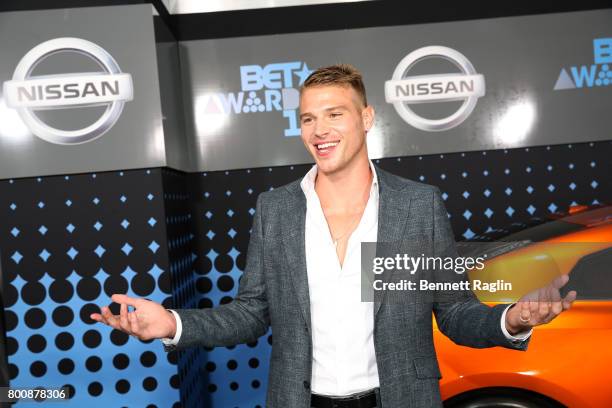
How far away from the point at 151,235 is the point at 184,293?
0.55m

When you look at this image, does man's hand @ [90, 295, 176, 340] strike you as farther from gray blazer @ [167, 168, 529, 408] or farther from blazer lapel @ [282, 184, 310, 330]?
blazer lapel @ [282, 184, 310, 330]

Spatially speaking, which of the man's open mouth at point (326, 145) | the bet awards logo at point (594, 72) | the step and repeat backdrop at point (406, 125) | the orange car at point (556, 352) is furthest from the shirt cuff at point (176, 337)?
the bet awards logo at point (594, 72)

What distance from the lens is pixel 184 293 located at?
12.3ft

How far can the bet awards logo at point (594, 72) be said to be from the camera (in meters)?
4.21

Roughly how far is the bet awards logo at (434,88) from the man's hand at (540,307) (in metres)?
2.74

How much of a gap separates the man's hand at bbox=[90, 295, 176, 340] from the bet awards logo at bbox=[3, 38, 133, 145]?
6.13 feet

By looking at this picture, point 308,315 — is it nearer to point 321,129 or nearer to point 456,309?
point 456,309

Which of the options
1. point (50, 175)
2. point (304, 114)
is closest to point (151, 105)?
point (50, 175)

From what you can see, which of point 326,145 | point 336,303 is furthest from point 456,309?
point 326,145

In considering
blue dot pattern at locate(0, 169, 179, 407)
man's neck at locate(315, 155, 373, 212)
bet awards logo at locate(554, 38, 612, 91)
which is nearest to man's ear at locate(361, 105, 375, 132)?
man's neck at locate(315, 155, 373, 212)

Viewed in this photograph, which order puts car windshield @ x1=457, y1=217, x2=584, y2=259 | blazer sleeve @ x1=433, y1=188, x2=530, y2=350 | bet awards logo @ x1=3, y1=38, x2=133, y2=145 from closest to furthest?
blazer sleeve @ x1=433, y1=188, x2=530, y2=350
car windshield @ x1=457, y1=217, x2=584, y2=259
bet awards logo @ x1=3, y1=38, x2=133, y2=145

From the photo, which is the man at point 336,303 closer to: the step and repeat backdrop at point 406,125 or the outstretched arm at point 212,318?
the outstretched arm at point 212,318

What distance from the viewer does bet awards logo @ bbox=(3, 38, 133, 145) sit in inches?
129

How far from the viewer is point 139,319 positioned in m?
1.67
